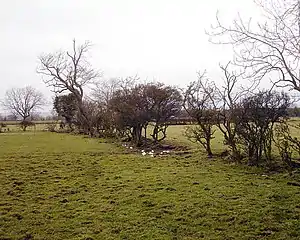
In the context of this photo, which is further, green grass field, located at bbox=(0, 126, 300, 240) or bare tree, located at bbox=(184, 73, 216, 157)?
bare tree, located at bbox=(184, 73, 216, 157)

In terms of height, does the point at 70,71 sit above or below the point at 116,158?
above

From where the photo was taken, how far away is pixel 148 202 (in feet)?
21.6

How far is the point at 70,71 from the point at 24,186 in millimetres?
24864

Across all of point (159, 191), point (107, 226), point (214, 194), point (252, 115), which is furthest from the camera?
point (252, 115)

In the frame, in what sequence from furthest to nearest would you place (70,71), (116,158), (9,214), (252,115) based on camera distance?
1. (70,71)
2. (116,158)
3. (252,115)
4. (9,214)

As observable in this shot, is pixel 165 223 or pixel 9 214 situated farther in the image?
pixel 9 214

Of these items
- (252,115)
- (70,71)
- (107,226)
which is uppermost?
(70,71)

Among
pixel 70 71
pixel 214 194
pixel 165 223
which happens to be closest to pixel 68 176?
pixel 214 194

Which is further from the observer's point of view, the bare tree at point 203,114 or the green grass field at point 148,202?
the bare tree at point 203,114

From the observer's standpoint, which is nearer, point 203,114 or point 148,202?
point 148,202

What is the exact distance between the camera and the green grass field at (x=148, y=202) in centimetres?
508

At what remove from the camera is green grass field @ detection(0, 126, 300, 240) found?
5082 mm

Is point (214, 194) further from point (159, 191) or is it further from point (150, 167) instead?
point (150, 167)

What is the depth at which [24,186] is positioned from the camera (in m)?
8.30
